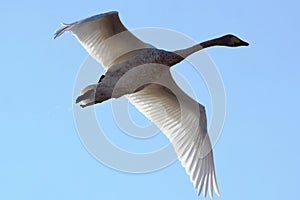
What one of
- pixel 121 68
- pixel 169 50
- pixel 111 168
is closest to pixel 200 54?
pixel 169 50

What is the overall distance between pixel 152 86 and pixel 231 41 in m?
1.91

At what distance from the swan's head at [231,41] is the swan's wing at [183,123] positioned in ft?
4.60

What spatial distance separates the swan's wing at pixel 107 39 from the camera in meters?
16.0

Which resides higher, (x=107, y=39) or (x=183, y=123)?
(x=107, y=39)

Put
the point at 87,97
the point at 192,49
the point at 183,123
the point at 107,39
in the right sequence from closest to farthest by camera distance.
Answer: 1. the point at 87,97
2. the point at 192,49
3. the point at 107,39
4. the point at 183,123

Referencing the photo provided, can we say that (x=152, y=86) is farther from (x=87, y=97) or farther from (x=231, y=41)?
(x=87, y=97)

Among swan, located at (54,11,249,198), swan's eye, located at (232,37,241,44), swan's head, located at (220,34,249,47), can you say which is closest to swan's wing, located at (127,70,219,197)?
swan, located at (54,11,249,198)

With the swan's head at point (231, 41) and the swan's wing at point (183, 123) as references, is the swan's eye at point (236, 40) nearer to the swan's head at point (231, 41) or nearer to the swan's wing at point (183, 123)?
the swan's head at point (231, 41)

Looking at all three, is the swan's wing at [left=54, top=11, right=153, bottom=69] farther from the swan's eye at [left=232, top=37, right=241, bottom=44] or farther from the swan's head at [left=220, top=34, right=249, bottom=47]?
the swan's eye at [left=232, top=37, right=241, bottom=44]

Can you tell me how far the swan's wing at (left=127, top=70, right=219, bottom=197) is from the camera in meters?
16.8

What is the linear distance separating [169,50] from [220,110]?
1.93m

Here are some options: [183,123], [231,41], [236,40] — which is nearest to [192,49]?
[231,41]

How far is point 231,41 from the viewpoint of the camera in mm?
17328

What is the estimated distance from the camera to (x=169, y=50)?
16.3 metres
